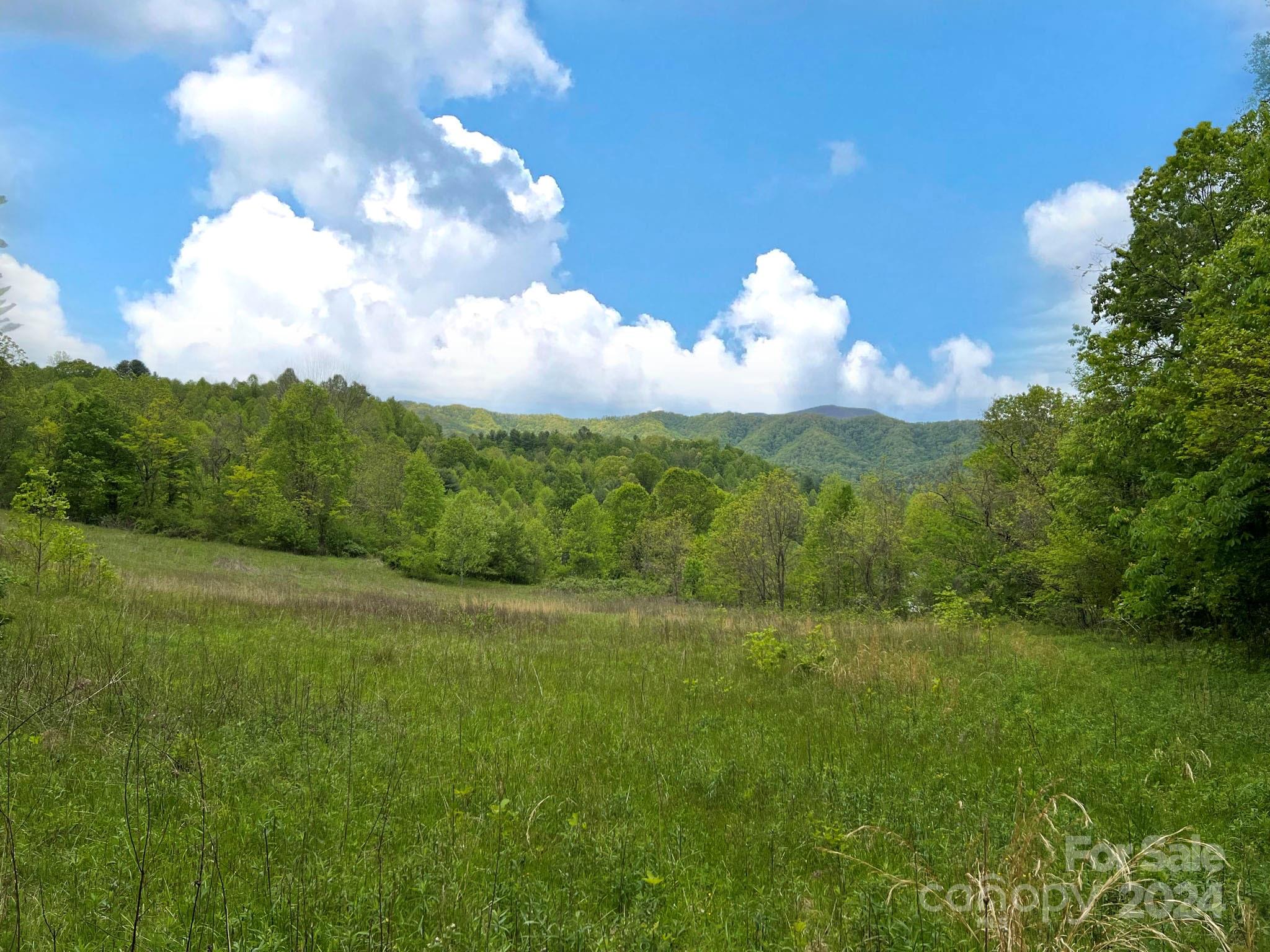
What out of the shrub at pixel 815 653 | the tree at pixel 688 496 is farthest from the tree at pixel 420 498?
the shrub at pixel 815 653

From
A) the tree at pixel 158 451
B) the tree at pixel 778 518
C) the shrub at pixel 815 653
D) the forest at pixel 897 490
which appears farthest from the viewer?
the tree at pixel 158 451

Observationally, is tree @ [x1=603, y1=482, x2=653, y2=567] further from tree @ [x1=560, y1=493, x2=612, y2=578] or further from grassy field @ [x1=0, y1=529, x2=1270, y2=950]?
grassy field @ [x1=0, y1=529, x2=1270, y2=950]

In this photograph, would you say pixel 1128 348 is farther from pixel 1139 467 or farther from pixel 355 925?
pixel 355 925

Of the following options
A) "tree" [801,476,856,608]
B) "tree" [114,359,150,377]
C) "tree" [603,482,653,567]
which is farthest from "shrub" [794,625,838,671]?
"tree" [114,359,150,377]

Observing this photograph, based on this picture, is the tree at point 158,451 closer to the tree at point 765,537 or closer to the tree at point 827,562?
the tree at point 765,537

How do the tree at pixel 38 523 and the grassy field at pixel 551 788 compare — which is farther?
the tree at pixel 38 523

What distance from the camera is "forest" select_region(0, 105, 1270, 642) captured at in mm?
11875

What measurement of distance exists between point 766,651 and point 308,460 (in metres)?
48.9

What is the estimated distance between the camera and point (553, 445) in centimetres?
13888

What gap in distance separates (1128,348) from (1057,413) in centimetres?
578

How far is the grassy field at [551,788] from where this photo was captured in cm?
312

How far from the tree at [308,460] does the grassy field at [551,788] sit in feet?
135

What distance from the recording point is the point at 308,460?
48594mm

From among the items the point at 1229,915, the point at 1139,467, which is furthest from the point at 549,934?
the point at 1139,467
